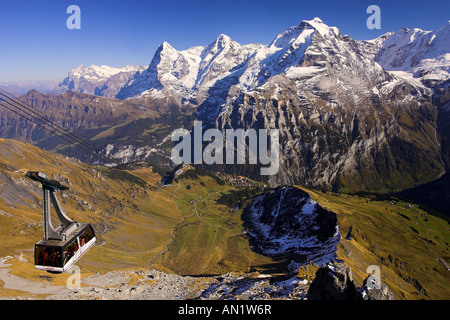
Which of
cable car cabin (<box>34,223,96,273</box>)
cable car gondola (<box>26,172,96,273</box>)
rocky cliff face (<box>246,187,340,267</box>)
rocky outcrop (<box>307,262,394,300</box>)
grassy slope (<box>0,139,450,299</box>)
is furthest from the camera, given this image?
rocky cliff face (<box>246,187,340,267</box>)

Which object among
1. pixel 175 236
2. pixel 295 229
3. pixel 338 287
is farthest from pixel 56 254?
pixel 175 236

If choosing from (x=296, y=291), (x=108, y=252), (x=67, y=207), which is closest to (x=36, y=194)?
(x=67, y=207)

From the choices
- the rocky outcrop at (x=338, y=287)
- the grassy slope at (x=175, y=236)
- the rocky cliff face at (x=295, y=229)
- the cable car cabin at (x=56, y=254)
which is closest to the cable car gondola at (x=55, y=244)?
the cable car cabin at (x=56, y=254)

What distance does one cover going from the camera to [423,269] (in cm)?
10869

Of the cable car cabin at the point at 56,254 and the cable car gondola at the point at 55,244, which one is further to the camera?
the cable car cabin at the point at 56,254

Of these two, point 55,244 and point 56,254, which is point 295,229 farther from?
point 55,244

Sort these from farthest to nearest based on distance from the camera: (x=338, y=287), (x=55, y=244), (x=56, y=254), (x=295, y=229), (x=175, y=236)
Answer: (x=175, y=236) → (x=295, y=229) → (x=338, y=287) → (x=55, y=244) → (x=56, y=254)

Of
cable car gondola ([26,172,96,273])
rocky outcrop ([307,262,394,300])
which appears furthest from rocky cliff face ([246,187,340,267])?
cable car gondola ([26,172,96,273])

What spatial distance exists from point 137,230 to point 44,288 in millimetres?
93347

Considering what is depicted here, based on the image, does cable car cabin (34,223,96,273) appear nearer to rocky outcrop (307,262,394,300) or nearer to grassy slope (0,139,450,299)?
grassy slope (0,139,450,299)

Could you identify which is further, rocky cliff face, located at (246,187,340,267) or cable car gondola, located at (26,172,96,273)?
rocky cliff face, located at (246,187,340,267)

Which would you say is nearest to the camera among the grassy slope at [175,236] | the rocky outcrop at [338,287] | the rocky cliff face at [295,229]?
the rocky outcrop at [338,287]

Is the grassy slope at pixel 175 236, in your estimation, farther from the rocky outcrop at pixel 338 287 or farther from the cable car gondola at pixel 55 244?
the cable car gondola at pixel 55 244
